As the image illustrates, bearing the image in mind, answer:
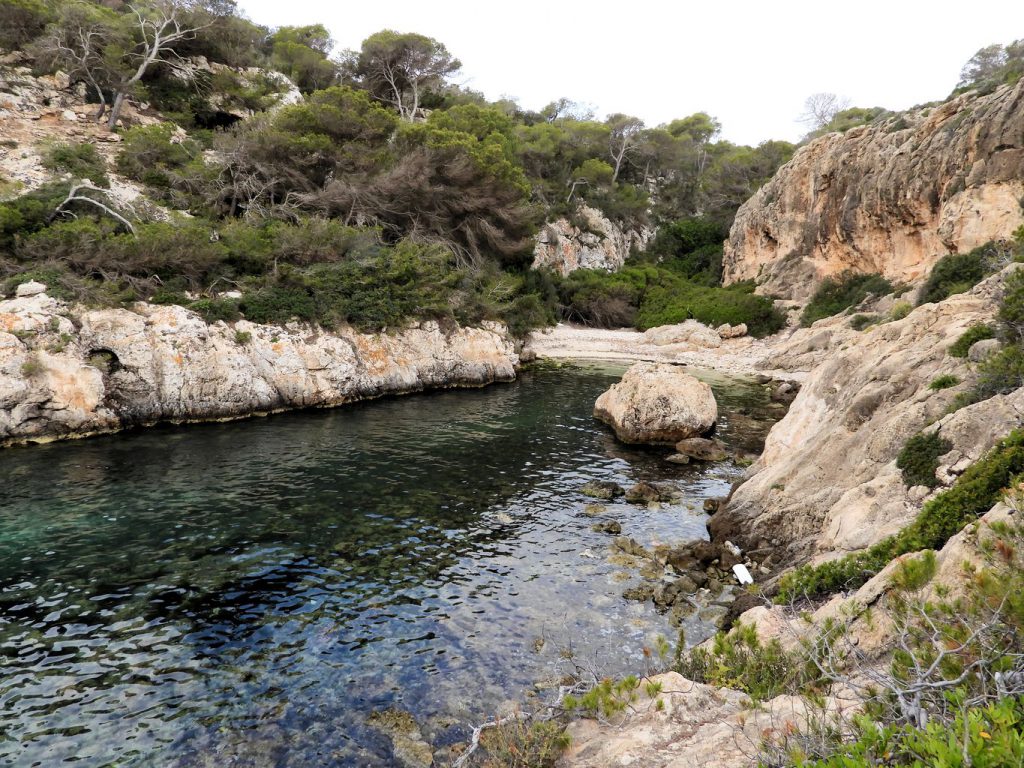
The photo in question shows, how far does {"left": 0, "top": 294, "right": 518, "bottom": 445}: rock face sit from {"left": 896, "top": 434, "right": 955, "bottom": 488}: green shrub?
23.6 m

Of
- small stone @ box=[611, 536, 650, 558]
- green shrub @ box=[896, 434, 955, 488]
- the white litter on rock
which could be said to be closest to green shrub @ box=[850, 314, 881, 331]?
small stone @ box=[611, 536, 650, 558]

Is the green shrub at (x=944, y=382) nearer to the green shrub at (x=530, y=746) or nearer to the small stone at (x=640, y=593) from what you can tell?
the small stone at (x=640, y=593)

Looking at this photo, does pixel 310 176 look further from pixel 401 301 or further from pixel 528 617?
pixel 528 617

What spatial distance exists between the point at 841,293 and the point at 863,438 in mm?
40432

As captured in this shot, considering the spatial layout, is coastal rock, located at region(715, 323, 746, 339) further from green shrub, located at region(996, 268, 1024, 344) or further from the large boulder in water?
green shrub, located at region(996, 268, 1024, 344)

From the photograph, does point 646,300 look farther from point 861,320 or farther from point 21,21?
point 21,21

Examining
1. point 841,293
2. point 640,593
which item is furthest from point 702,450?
point 841,293

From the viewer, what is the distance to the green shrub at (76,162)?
98.4 ft

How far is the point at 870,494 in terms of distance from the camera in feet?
32.7

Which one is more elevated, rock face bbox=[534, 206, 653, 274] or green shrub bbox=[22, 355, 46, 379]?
rock face bbox=[534, 206, 653, 274]

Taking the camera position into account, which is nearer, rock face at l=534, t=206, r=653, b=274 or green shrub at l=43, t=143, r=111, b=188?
green shrub at l=43, t=143, r=111, b=188

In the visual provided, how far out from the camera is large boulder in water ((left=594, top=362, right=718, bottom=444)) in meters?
22.8

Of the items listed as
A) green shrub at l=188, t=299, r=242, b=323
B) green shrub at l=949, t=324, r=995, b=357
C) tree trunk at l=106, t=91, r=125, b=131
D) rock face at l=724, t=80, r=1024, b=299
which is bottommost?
green shrub at l=949, t=324, r=995, b=357

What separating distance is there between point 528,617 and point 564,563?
2.36 meters
